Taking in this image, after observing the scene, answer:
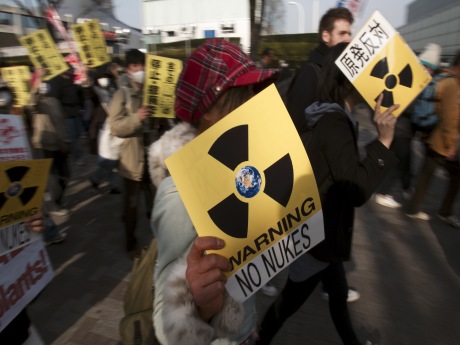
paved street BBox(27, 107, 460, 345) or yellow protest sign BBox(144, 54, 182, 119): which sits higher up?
yellow protest sign BBox(144, 54, 182, 119)

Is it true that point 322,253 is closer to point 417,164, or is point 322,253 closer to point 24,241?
point 24,241

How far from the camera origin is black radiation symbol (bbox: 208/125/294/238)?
0.97 m

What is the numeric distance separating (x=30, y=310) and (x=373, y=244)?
3.40 m

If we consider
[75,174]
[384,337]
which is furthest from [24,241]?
[75,174]

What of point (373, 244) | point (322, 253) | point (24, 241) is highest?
point (24, 241)

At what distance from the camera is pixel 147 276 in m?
1.25

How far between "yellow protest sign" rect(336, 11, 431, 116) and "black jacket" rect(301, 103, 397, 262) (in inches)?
8.8

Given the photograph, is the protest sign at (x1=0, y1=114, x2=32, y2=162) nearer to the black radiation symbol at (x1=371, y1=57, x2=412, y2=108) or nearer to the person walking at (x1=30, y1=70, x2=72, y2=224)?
the black radiation symbol at (x1=371, y1=57, x2=412, y2=108)

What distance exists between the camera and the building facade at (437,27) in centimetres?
2681

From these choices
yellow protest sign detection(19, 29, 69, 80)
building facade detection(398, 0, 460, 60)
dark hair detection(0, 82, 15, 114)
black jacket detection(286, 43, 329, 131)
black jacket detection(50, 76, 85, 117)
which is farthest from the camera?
building facade detection(398, 0, 460, 60)

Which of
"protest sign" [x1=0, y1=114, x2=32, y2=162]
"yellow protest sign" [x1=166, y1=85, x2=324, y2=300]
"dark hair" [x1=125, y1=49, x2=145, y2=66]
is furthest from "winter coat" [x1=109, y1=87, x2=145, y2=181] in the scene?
"yellow protest sign" [x1=166, y1=85, x2=324, y2=300]

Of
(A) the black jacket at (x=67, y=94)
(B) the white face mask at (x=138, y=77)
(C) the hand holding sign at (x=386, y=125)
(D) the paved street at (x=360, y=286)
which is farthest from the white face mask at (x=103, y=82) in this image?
(C) the hand holding sign at (x=386, y=125)

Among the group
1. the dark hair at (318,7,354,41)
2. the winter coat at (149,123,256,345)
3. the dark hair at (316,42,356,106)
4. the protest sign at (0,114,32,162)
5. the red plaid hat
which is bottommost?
the winter coat at (149,123,256,345)

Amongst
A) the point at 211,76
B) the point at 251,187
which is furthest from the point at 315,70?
the point at 251,187
